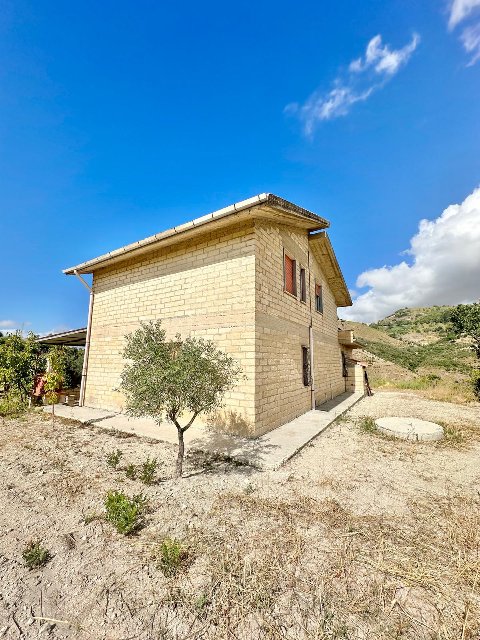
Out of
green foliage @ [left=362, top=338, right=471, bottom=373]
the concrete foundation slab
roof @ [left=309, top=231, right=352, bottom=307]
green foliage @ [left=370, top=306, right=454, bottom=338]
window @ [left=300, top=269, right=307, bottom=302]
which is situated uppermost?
green foliage @ [left=370, top=306, right=454, bottom=338]

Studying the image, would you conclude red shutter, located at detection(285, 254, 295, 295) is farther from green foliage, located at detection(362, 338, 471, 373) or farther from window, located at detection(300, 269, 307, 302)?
green foliage, located at detection(362, 338, 471, 373)

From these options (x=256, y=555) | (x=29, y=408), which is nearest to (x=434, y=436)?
(x=256, y=555)

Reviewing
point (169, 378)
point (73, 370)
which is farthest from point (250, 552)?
point (73, 370)

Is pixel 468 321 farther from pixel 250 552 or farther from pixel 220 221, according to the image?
pixel 250 552

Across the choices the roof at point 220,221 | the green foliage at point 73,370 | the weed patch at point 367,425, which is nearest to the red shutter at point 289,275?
the roof at point 220,221

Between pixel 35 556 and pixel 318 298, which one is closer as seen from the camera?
pixel 35 556

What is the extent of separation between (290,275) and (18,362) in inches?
401

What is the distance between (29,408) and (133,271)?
663cm

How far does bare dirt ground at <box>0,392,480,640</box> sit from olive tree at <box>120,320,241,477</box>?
1.26 metres

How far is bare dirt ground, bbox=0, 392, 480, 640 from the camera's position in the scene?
2.15 meters

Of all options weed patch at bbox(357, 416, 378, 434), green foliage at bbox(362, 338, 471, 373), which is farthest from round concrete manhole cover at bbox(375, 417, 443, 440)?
green foliage at bbox(362, 338, 471, 373)

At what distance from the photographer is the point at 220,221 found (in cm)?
692

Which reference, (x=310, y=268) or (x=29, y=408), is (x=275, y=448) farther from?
(x=29, y=408)

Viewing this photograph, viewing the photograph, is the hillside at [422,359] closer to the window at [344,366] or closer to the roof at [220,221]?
the window at [344,366]
